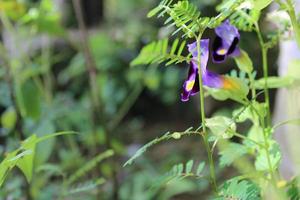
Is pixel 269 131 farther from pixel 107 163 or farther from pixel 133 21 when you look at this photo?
pixel 133 21

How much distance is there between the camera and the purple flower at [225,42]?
0.85 m

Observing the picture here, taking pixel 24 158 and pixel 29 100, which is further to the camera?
pixel 29 100

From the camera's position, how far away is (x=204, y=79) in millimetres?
776

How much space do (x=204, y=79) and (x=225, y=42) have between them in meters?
0.10

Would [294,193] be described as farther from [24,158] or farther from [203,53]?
[24,158]

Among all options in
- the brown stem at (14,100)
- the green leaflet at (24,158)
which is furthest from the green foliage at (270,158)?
the brown stem at (14,100)

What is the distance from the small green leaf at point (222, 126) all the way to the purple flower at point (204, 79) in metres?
0.04

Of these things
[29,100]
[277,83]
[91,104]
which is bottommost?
[91,104]

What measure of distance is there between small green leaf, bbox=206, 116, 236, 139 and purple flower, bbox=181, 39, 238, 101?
1.6 inches

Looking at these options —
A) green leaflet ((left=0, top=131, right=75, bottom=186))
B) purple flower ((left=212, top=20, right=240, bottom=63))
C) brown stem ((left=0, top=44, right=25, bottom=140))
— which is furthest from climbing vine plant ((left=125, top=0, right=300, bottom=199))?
brown stem ((left=0, top=44, right=25, bottom=140))

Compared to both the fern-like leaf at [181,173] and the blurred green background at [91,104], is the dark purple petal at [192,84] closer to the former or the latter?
the fern-like leaf at [181,173]

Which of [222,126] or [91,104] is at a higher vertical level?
[222,126]

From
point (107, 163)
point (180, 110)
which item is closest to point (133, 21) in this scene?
point (180, 110)

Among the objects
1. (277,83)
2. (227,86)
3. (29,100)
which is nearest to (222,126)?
(227,86)
